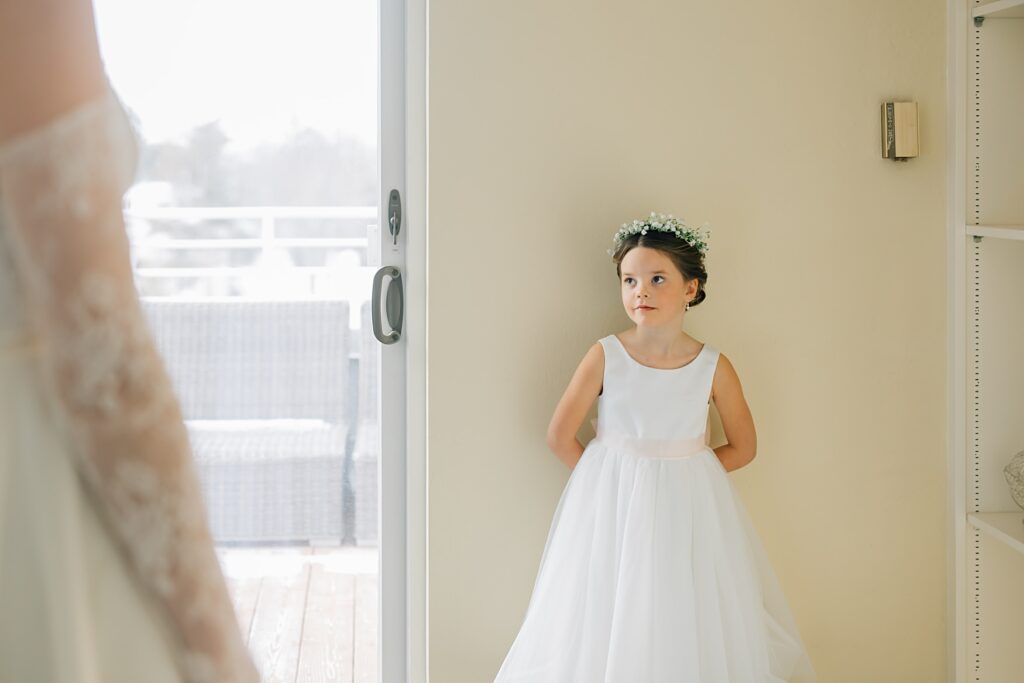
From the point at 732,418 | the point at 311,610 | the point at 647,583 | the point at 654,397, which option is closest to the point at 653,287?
the point at 654,397

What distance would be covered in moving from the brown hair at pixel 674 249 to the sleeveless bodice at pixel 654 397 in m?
0.15

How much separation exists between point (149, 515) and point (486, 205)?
5.17 feet

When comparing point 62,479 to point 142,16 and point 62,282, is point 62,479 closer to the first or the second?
point 62,282

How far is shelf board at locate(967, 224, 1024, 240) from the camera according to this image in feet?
6.02

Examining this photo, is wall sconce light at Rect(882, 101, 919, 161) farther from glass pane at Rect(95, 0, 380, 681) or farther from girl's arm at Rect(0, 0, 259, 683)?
girl's arm at Rect(0, 0, 259, 683)

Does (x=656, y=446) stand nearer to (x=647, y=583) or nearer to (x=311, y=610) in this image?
(x=647, y=583)

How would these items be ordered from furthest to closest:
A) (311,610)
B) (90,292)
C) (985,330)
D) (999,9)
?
1. (311,610)
2. (985,330)
3. (999,9)
4. (90,292)

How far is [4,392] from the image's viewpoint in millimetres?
480

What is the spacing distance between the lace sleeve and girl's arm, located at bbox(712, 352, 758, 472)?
5.05ft

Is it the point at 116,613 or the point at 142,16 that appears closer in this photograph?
the point at 116,613

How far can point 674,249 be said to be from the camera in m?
1.86

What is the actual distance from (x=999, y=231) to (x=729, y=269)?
0.50 m

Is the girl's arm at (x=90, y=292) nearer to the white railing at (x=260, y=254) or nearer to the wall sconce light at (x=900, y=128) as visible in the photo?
the white railing at (x=260, y=254)

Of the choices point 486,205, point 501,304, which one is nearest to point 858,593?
point 501,304
